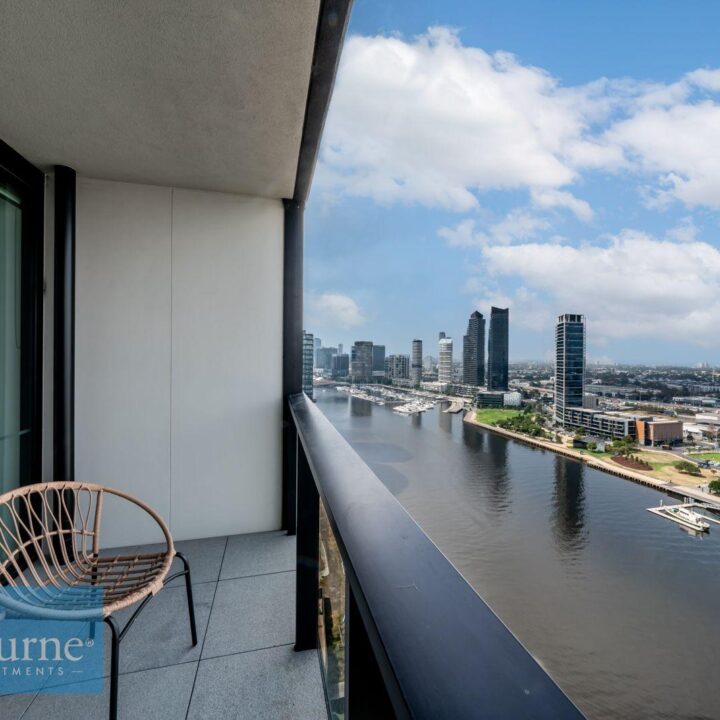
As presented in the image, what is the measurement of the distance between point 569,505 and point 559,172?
79cm

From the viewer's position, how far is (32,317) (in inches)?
96.2

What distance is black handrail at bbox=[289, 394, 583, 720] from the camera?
302 mm

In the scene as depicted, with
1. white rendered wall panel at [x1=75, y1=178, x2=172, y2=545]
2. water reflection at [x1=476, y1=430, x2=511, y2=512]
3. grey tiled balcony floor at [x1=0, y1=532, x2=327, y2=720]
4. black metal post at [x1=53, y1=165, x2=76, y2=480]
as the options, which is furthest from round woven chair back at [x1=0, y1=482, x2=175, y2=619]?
water reflection at [x1=476, y1=430, x2=511, y2=512]

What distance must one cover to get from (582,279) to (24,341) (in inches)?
119

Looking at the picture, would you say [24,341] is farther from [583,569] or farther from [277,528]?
[583,569]

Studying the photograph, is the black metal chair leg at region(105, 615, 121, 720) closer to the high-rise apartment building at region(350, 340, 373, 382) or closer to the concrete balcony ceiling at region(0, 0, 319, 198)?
the high-rise apartment building at region(350, 340, 373, 382)

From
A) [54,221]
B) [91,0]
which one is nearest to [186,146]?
[91,0]

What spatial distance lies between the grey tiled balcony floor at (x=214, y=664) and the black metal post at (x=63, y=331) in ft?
3.63

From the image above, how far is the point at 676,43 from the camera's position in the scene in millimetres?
711

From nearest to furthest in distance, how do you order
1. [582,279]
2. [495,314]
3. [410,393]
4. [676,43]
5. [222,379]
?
1. [676,43]
2. [582,279]
3. [495,314]
4. [410,393]
5. [222,379]

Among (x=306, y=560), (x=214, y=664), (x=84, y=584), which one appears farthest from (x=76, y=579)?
(x=306, y=560)

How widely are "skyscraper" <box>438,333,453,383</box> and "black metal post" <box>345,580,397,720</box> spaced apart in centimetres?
95

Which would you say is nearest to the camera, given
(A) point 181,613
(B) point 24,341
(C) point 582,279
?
(C) point 582,279

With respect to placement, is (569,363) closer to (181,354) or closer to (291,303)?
(291,303)
